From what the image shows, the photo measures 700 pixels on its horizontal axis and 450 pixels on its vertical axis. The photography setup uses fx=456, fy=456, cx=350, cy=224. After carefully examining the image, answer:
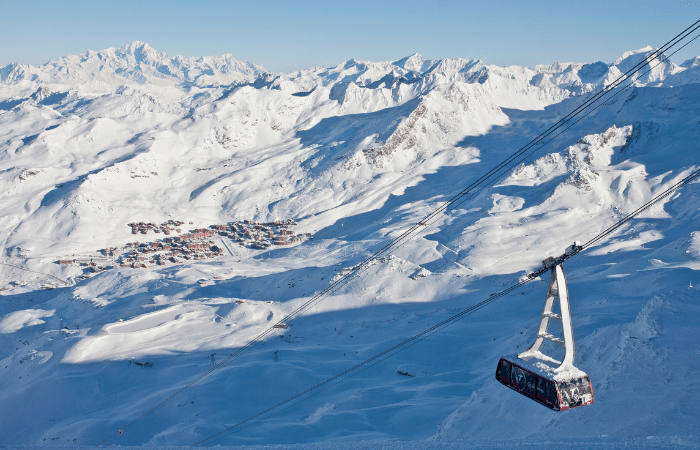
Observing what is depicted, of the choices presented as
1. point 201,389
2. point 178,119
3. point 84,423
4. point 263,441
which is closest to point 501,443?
point 263,441

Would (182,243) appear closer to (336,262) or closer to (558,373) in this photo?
(336,262)

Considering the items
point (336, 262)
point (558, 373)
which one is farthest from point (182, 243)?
point (558, 373)

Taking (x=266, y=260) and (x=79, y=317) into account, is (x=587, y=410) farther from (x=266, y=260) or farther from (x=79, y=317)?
(x=266, y=260)

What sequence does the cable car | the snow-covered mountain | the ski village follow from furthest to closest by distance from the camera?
the ski village
the snow-covered mountain
the cable car

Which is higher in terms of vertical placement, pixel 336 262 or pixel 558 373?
pixel 558 373

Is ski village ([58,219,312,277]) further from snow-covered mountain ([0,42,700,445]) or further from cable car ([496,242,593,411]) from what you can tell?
cable car ([496,242,593,411])

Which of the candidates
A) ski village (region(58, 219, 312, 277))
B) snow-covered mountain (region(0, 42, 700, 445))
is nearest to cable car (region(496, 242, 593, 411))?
snow-covered mountain (region(0, 42, 700, 445))

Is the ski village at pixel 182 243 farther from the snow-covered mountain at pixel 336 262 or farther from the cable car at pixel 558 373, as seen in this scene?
the cable car at pixel 558 373

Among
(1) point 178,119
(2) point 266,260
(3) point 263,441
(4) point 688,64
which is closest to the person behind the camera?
(3) point 263,441

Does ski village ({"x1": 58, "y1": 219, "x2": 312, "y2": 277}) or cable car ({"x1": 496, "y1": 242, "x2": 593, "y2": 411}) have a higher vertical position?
ski village ({"x1": 58, "y1": 219, "x2": 312, "y2": 277})
